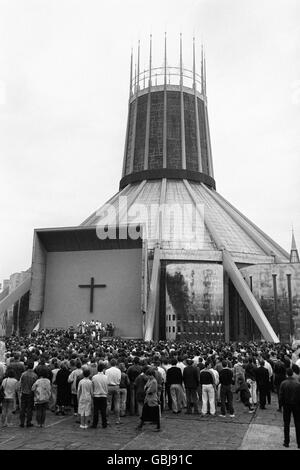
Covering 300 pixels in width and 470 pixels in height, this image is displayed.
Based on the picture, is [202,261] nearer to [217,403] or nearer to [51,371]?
[217,403]

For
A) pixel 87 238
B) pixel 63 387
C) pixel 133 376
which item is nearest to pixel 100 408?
pixel 133 376

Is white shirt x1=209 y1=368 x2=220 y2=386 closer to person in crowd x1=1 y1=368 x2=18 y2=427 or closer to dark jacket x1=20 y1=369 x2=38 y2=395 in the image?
dark jacket x1=20 y1=369 x2=38 y2=395

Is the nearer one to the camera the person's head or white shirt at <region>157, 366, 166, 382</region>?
the person's head

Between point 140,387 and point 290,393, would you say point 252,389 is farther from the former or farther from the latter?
point 290,393

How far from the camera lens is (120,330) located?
32.0 m

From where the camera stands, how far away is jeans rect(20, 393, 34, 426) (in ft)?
29.9

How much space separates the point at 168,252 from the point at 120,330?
22.1ft

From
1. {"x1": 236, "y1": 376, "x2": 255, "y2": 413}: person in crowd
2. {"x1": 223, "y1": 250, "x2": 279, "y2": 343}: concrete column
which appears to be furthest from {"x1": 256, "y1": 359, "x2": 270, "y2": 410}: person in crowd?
{"x1": 223, "y1": 250, "x2": 279, "y2": 343}: concrete column

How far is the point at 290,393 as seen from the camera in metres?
7.70

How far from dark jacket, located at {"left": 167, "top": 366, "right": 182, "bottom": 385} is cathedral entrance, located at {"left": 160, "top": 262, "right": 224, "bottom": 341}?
20227 mm

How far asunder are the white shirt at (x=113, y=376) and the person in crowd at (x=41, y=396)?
1277mm

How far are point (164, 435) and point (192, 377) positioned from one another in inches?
87.4

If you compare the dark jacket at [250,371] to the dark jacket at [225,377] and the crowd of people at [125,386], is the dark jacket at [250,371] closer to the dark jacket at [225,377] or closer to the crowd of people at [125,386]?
the crowd of people at [125,386]
